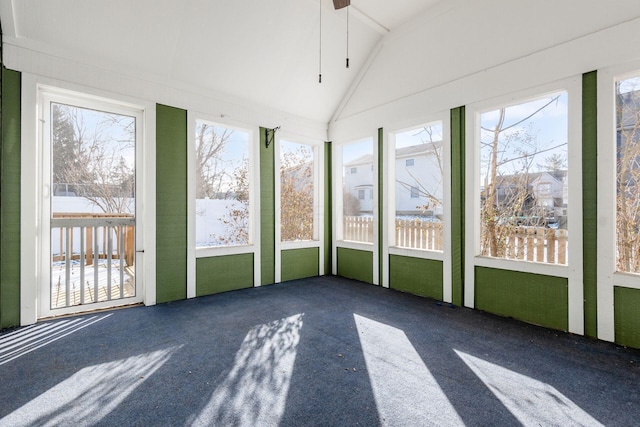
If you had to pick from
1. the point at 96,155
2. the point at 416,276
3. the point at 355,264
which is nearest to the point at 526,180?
the point at 416,276

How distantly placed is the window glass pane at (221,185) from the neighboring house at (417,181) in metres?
1.95

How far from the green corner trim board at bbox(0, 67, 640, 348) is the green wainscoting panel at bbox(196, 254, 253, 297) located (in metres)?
0.01

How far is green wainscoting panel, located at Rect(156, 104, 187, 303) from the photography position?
147 inches

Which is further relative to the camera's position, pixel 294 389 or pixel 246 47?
pixel 246 47

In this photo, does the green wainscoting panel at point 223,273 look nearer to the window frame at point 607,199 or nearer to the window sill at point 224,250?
the window sill at point 224,250

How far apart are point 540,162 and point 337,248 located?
3.15 m

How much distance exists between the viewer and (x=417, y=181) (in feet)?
13.9

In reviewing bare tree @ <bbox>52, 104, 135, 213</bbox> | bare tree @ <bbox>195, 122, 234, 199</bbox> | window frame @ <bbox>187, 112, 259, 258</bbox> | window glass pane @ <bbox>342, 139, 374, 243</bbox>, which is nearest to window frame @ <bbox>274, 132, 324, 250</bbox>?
window glass pane @ <bbox>342, 139, 374, 243</bbox>

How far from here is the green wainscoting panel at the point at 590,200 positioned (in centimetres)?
273

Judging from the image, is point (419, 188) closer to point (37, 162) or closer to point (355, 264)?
point (355, 264)

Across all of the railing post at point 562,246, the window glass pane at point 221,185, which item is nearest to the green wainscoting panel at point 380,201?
the window glass pane at point 221,185

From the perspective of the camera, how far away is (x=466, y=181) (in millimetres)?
3604

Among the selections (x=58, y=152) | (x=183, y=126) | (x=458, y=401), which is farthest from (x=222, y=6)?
(x=458, y=401)

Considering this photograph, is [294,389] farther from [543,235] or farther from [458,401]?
[543,235]
